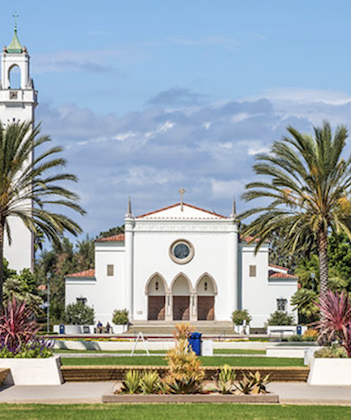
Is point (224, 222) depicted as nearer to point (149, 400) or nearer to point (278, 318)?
point (278, 318)

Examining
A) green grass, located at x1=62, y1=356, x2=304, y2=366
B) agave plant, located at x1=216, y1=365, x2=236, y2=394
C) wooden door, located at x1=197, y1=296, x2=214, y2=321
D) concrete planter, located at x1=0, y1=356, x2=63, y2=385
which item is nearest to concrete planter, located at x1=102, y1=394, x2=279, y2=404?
agave plant, located at x1=216, y1=365, x2=236, y2=394

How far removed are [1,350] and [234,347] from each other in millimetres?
20226

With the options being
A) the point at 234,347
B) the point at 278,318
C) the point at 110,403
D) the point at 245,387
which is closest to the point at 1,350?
the point at 110,403

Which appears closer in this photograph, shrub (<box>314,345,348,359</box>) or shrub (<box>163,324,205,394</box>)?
shrub (<box>163,324,205,394</box>)

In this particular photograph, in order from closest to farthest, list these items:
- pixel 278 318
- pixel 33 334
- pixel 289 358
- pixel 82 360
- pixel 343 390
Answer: pixel 343 390
pixel 33 334
pixel 82 360
pixel 289 358
pixel 278 318

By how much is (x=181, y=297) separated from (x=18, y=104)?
2154 cm

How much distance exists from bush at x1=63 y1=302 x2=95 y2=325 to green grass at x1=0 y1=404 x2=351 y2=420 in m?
53.7

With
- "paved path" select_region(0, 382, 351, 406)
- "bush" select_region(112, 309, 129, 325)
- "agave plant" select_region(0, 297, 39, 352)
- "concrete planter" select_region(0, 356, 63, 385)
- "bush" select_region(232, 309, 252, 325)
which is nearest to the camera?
"paved path" select_region(0, 382, 351, 406)

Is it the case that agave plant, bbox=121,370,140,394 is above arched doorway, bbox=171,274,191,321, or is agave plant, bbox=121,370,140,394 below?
below

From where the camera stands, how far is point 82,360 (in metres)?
31.7

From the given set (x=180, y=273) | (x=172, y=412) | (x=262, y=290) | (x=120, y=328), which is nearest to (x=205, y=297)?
(x=180, y=273)

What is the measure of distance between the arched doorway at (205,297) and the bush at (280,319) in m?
Answer: 5.12

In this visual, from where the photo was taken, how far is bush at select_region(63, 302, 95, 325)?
238 ft

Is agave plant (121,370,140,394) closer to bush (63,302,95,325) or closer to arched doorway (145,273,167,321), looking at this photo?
bush (63,302,95,325)
